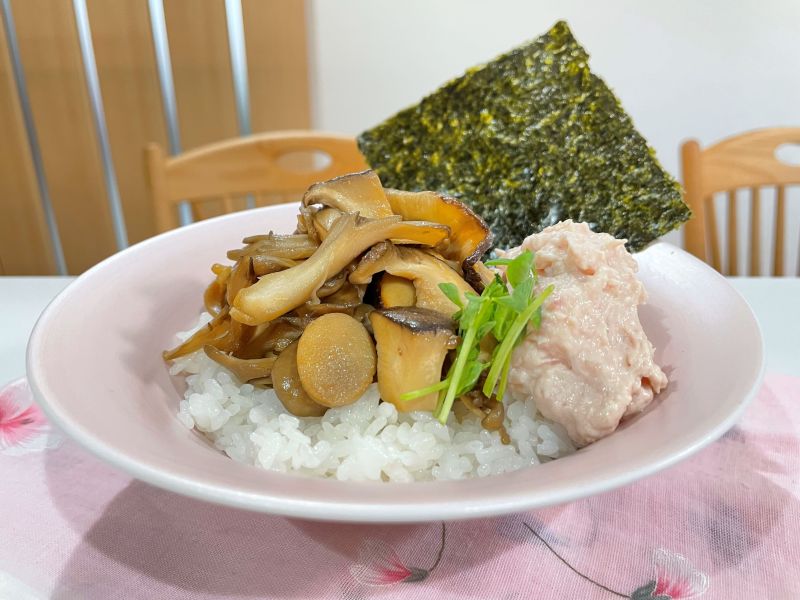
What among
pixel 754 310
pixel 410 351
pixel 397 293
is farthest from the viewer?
pixel 754 310

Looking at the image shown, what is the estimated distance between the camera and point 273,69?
3426 mm

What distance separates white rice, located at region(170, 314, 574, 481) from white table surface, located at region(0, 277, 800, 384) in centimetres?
61

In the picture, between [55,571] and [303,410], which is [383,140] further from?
[55,571]

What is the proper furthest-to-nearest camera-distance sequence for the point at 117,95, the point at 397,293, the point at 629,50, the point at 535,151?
the point at 117,95
the point at 629,50
the point at 535,151
the point at 397,293

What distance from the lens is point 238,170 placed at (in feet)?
6.93

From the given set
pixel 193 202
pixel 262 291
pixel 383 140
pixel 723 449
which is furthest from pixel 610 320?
pixel 193 202

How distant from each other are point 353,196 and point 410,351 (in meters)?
0.30

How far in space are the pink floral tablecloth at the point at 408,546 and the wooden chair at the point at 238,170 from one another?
1213 millimetres

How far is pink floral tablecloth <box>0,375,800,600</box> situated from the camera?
0.80 m

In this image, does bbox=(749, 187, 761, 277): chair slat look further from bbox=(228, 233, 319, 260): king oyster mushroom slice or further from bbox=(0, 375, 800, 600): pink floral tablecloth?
bbox=(228, 233, 319, 260): king oyster mushroom slice

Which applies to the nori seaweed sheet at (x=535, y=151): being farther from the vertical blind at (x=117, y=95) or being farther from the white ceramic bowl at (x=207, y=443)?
the vertical blind at (x=117, y=95)

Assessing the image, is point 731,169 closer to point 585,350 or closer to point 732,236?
point 732,236

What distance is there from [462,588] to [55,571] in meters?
0.52

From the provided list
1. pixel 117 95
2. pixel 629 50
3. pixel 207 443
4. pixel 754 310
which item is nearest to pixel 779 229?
pixel 754 310
